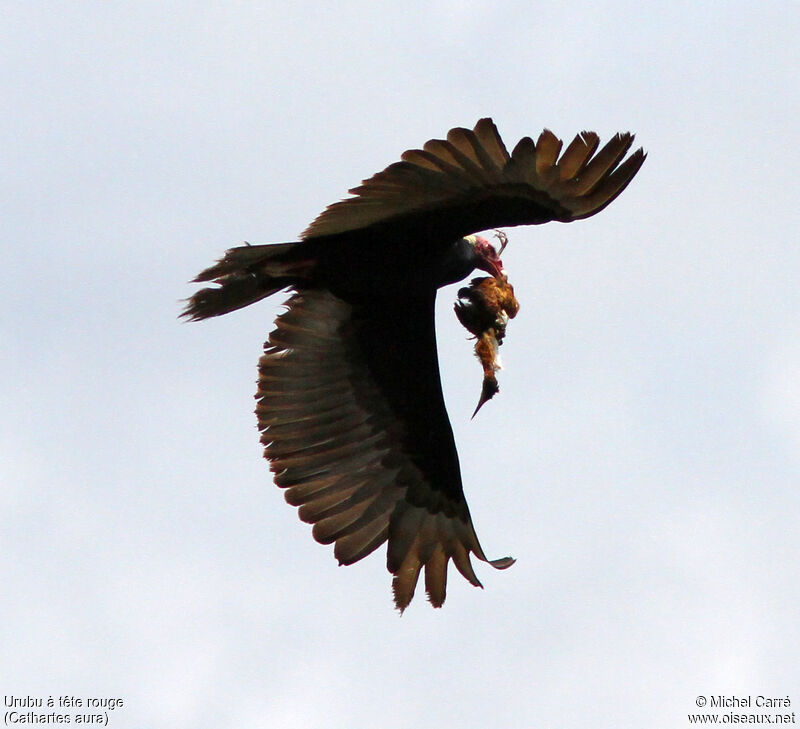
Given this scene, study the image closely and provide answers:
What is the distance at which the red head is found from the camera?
9.08 m

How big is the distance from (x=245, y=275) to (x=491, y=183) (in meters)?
1.45

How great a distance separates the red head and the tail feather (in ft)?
2.94

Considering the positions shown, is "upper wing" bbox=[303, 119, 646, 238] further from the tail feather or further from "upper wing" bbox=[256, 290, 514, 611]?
"upper wing" bbox=[256, 290, 514, 611]

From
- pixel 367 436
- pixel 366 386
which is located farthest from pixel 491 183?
pixel 367 436

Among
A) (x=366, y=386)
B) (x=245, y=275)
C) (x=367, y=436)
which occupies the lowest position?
(x=367, y=436)

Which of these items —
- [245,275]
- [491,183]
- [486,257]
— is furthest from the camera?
[486,257]

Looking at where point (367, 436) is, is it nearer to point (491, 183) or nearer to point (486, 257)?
point (486, 257)

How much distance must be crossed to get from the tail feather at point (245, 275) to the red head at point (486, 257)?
2.94 ft

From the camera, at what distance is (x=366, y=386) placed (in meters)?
9.59

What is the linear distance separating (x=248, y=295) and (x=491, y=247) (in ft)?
4.32

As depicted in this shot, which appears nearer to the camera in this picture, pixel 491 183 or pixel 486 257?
pixel 491 183

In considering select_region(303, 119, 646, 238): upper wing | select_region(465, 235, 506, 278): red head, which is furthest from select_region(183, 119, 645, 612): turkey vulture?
select_region(303, 119, 646, 238): upper wing

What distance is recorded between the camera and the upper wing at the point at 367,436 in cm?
934

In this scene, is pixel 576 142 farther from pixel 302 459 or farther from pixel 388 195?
pixel 302 459
